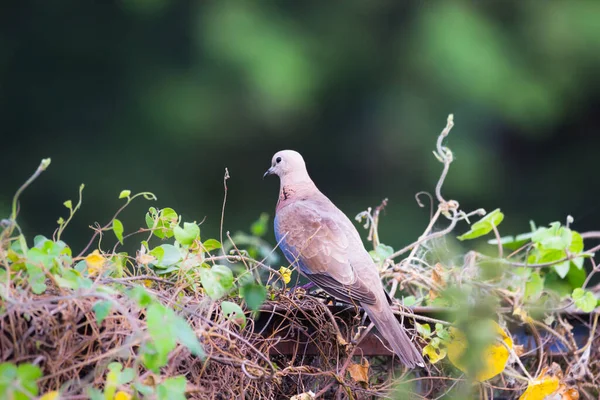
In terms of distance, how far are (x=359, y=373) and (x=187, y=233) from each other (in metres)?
0.50

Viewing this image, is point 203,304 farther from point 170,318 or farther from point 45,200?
point 45,200

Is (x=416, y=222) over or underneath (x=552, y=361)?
underneath

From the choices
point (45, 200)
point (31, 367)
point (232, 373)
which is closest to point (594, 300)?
point (232, 373)

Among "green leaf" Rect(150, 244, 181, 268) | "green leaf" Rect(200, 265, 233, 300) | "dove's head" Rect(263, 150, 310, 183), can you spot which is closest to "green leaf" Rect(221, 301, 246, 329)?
"green leaf" Rect(200, 265, 233, 300)

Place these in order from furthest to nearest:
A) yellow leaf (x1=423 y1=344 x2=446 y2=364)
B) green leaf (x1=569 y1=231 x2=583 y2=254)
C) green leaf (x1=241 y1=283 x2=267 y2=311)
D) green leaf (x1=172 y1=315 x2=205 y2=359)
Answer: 1. green leaf (x1=569 y1=231 x2=583 y2=254)
2. yellow leaf (x1=423 y1=344 x2=446 y2=364)
3. green leaf (x1=241 y1=283 x2=267 y2=311)
4. green leaf (x1=172 y1=315 x2=205 y2=359)

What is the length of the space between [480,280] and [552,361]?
0.92 feet

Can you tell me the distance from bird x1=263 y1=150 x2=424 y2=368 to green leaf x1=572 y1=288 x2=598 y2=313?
47 centimetres

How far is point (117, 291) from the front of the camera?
1334 millimetres

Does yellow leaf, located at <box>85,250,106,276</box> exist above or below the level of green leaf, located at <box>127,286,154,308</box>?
below

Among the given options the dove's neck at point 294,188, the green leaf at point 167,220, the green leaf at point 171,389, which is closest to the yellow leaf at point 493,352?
the green leaf at point 167,220

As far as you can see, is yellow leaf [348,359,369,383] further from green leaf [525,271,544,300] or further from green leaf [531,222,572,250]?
green leaf [531,222,572,250]

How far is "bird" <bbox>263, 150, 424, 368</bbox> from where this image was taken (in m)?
1.80

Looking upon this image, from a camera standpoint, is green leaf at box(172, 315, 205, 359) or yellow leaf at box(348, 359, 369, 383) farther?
yellow leaf at box(348, 359, 369, 383)

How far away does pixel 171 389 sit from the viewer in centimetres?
118
